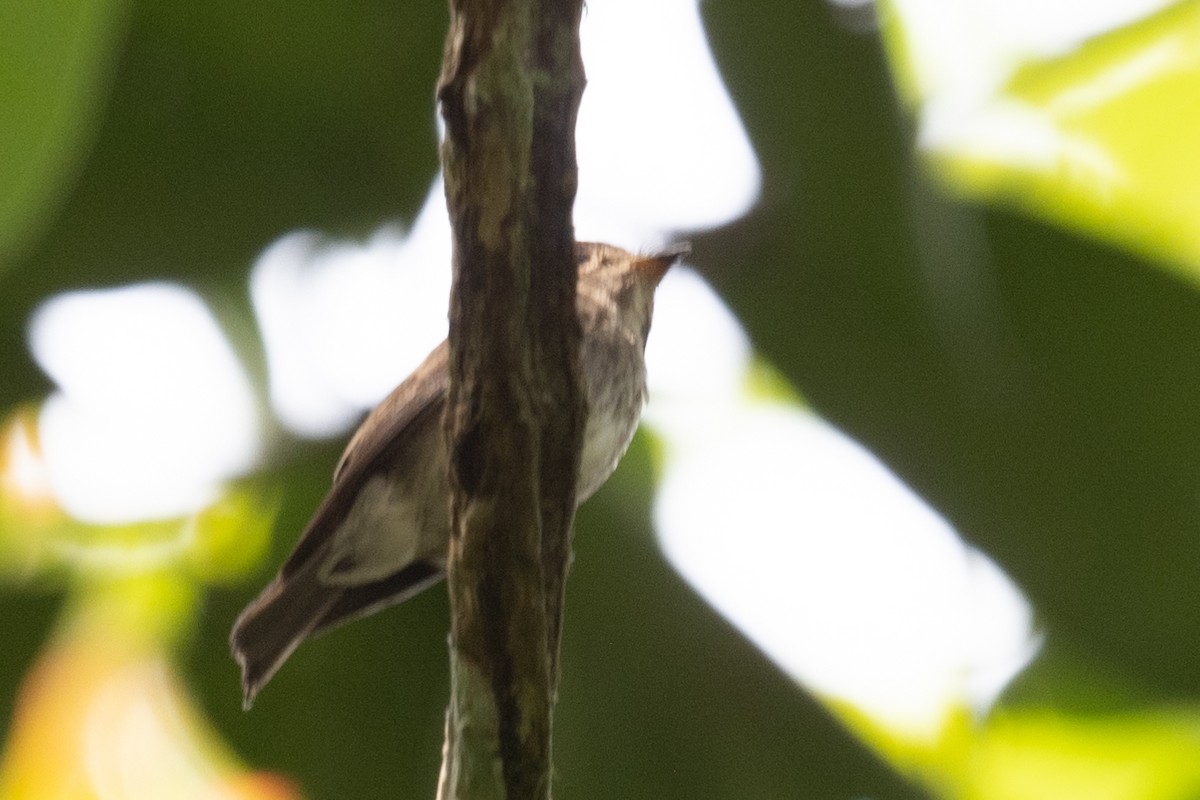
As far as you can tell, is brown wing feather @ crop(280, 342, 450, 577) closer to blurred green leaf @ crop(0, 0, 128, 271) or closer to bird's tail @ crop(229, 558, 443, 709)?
bird's tail @ crop(229, 558, 443, 709)

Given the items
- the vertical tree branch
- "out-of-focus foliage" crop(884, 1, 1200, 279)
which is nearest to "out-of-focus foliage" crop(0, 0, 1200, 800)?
"out-of-focus foliage" crop(884, 1, 1200, 279)

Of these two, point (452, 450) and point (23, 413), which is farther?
point (23, 413)

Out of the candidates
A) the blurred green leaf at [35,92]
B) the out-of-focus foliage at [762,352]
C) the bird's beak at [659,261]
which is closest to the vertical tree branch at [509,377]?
the blurred green leaf at [35,92]

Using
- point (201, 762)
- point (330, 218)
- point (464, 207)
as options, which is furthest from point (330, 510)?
point (464, 207)

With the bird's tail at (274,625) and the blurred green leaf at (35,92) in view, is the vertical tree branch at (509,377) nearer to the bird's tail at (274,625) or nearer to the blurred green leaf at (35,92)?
the blurred green leaf at (35,92)

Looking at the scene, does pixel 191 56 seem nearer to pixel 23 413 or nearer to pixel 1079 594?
pixel 23 413
